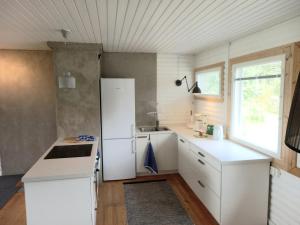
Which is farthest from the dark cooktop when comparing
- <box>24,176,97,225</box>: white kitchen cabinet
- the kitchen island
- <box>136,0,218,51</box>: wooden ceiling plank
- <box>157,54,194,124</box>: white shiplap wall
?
<box>157,54,194,124</box>: white shiplap wall

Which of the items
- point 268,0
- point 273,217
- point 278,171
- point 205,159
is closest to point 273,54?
point 268,0

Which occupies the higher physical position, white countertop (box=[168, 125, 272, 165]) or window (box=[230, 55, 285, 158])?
window (box=[230, 55, 285, 158])

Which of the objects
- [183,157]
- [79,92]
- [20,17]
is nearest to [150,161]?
[183,157]

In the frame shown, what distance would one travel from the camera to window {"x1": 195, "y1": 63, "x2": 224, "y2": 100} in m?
3.56

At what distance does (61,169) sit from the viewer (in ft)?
6.58

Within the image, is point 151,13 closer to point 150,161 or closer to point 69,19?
point 69,19

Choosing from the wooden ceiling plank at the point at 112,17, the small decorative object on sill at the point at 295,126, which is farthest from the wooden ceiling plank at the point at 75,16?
the small decorative object on sill at the point at 295,126

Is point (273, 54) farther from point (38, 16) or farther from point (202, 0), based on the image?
point (38, 16)

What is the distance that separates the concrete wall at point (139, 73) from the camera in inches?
165

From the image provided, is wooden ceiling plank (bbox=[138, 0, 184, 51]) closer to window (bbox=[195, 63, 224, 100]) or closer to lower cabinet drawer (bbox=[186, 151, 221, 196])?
window (bbox=[195, 63, 224, 100])

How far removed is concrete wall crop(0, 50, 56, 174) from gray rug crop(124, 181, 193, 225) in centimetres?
195

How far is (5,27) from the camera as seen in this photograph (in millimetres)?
2488

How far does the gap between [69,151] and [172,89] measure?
2547mm

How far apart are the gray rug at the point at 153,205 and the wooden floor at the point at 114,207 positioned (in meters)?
0.09
